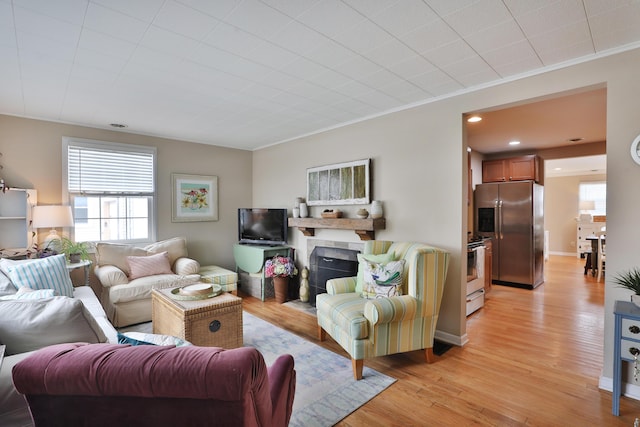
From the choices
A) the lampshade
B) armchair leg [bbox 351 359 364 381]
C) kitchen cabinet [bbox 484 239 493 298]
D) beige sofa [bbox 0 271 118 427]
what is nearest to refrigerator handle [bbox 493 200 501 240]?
kitchen cabinet [bbox 484 239 493 298]

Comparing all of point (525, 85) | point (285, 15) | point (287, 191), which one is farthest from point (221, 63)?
point (287, 191)

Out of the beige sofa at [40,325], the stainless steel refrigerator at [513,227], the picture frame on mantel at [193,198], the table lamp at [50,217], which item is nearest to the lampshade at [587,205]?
the stainless steel refrigerator at [513,227]

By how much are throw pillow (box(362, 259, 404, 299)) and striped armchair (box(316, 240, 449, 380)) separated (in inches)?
3.1

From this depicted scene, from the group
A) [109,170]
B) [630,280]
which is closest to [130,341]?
[630,280]

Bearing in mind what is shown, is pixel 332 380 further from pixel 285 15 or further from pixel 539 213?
pixel 539 213

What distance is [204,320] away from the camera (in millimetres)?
2590

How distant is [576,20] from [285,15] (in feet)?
5.58

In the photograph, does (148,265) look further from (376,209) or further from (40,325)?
(376,209)

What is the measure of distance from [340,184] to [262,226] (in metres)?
1.54

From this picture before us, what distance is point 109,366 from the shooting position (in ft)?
2.87

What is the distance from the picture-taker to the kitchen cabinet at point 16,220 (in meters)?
3.57

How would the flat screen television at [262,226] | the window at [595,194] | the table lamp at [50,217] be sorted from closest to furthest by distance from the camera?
the table lamp at [50,217] < the flat screen television at [262,226] < the window at [595,194]

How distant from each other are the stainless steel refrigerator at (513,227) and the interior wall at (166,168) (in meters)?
4.28

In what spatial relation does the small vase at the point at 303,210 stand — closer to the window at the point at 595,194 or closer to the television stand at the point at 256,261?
the television stand at the point at 256,261
